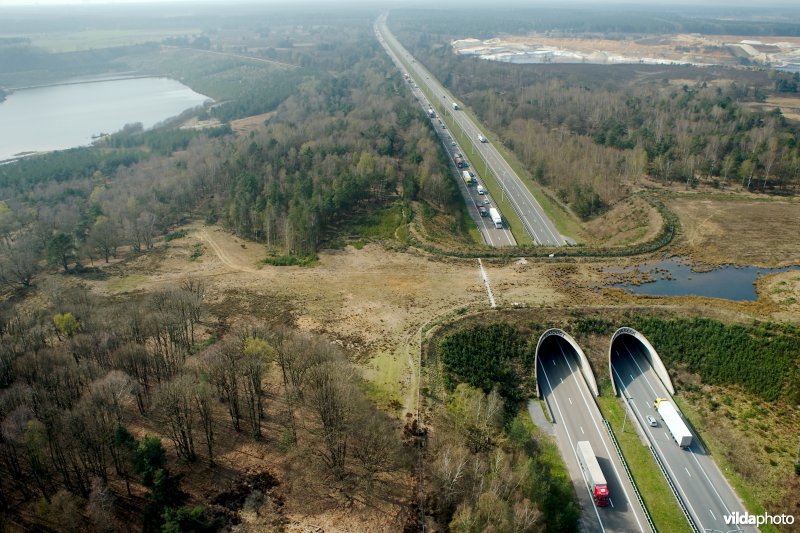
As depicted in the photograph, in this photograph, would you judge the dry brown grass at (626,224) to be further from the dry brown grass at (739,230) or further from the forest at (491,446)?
the forest at (491,446)

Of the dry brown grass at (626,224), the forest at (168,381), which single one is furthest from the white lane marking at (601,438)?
the dry brown grass at (626,224)

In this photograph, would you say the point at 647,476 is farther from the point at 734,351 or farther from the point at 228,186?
the point at 228,186

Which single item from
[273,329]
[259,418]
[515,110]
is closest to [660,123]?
[515,110]

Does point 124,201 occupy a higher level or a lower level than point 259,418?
higher

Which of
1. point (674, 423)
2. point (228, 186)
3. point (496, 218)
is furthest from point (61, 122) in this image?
point (674, 423)

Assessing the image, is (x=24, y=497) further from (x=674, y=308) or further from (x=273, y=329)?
(x=674, y=308)

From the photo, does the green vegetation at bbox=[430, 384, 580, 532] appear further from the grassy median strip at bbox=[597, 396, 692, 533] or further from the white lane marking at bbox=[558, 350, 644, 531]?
the grassy median strip at bbox=[597, 396, 692, 533]

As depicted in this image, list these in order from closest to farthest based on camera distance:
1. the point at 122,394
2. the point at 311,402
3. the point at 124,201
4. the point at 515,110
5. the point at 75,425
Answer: the point at 75,425
the point at 122,394
the point at 311,402
the point at 124,201
the point at 515,110
